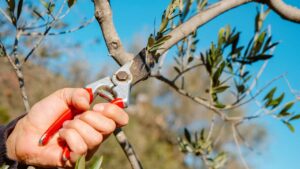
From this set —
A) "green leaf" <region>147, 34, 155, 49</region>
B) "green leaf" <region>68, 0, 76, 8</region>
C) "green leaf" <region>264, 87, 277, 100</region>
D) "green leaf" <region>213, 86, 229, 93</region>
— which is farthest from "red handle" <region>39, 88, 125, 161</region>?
"green leaf" <region>264, 87, 277, 100</region>

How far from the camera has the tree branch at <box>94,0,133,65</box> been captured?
1.42m

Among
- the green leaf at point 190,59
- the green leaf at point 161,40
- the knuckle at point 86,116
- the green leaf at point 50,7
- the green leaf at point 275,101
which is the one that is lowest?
the green leaf at point 275,101

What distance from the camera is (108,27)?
1.46m

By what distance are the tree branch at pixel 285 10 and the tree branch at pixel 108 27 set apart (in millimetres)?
707

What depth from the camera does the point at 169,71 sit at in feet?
64.3

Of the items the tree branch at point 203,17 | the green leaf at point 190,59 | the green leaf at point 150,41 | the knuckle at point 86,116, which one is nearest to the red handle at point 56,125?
the knuckle at point 86,116

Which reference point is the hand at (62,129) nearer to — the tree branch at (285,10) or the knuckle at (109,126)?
the knuckle at (109,126)

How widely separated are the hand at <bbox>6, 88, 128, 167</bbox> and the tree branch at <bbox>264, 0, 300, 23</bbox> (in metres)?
0.82

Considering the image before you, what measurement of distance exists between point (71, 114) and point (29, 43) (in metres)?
3.25

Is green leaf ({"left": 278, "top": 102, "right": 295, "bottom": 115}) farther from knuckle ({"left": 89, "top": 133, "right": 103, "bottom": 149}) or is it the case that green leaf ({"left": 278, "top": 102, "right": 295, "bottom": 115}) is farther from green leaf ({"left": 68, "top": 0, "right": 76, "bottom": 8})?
green leaf ({"left": 68, "top": 0, "right": 76, "bottom": 8})

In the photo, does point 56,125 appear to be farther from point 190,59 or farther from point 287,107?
point 287,107

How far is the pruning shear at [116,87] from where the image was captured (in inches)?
61.8

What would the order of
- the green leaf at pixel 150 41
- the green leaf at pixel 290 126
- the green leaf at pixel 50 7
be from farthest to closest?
1. the green leaf at pixel 290 126
2. the green leaf at pixel 50 7
3. the green leaf at pixel 150 41

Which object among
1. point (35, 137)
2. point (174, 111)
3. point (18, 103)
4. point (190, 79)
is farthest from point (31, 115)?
point (174, 111)
